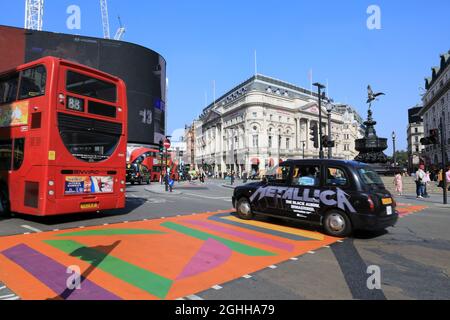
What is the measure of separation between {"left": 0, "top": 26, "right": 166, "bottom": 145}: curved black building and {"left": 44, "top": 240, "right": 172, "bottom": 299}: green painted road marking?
54.7m

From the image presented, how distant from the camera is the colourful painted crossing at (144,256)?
13.6 ft

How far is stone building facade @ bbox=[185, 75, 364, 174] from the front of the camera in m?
80.9

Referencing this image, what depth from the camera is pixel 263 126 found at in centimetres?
8081

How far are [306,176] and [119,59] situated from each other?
5910cm

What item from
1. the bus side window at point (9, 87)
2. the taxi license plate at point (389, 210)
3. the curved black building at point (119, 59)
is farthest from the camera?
the curved black building at point (119, 59)

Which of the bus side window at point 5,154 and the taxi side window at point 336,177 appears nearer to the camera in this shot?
the taxi side window at point 336,177

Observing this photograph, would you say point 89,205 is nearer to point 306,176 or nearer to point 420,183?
point 306,176

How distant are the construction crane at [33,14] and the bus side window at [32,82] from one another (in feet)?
268

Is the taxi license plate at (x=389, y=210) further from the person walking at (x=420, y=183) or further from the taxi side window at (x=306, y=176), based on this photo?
the person walking at (x=420, y=183)

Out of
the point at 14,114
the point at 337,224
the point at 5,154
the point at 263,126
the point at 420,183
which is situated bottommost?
the point at 337,224

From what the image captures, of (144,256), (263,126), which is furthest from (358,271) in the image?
(263,126)

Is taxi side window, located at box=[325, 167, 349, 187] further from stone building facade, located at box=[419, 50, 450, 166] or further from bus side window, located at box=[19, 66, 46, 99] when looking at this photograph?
stone building facade, located at box=[419, 50, 450, 166]

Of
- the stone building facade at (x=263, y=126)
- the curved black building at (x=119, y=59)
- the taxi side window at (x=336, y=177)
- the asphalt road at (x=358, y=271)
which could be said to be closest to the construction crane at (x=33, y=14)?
the curved black building at (x=119, y=59)
